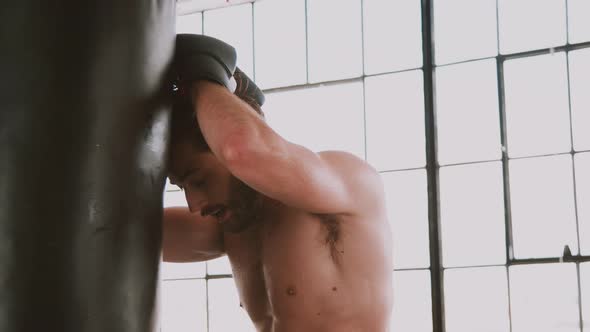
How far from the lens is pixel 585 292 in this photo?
3.47 m

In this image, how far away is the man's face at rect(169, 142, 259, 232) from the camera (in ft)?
5.86

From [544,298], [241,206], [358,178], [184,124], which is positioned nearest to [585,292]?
[544,298]

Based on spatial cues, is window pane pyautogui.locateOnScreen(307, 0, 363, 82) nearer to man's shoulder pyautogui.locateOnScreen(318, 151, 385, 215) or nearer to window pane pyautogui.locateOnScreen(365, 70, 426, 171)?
window pane pyautogui.locateOnScreen(365, 70, 426, 171)

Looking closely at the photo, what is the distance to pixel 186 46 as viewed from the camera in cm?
148

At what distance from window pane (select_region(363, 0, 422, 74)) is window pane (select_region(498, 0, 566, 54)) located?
410 mm

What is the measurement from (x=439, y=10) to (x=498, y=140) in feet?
2.34

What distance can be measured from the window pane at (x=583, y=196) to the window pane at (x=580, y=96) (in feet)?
0.19

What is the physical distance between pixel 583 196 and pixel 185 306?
2149 mm

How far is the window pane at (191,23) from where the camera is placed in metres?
4.73

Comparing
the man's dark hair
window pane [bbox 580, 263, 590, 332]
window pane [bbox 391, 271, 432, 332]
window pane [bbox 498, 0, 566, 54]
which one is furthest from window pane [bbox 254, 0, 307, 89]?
the man's dark hair

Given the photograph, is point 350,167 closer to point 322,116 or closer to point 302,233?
point 302,233

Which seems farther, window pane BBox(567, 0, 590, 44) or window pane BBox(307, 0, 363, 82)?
window pane BBox(307, 0, 363, 82)

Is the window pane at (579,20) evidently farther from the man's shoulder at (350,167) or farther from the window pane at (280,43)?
the man's shoulder at (350,167)

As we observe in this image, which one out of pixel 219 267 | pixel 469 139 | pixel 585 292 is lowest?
pixel 585 292
